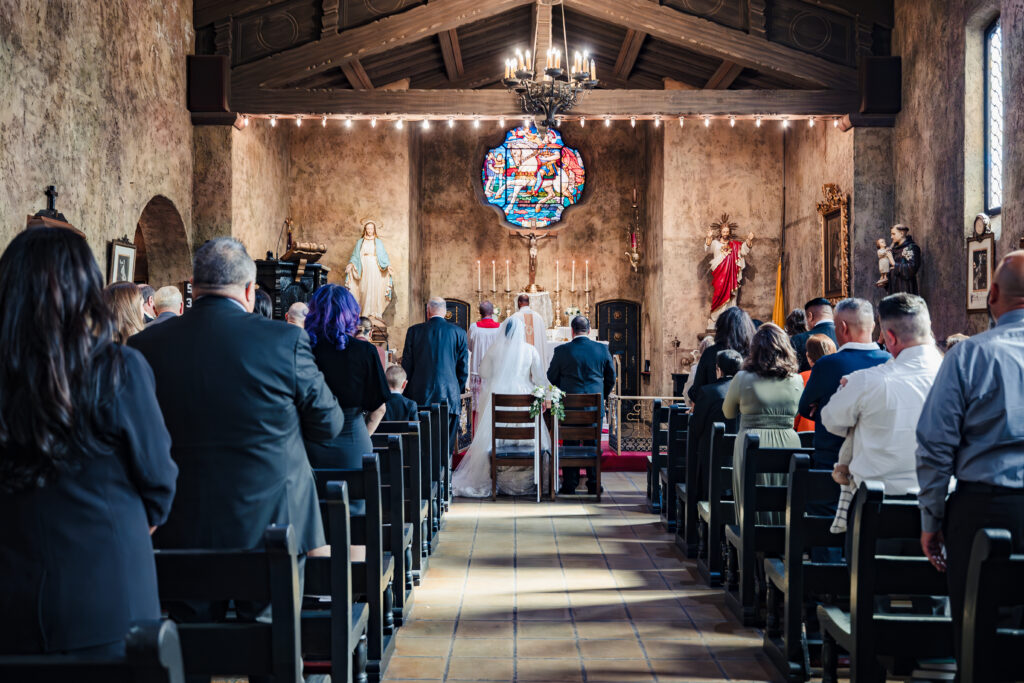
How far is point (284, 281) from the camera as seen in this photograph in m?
10.7

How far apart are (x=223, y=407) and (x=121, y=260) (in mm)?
6799

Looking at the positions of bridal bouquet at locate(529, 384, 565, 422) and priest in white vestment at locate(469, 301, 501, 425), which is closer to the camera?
bridal bouquet at locate(529, 384, 565, 422)

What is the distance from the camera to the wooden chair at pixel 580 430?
770 cm

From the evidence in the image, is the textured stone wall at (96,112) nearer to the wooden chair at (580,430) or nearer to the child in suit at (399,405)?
the child in suit at (399,405)

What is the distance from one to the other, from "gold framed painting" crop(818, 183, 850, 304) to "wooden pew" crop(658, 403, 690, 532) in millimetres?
5165

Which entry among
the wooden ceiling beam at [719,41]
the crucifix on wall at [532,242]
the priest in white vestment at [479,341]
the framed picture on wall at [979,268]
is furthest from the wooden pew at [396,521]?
the crucifix on wall at [532,242]

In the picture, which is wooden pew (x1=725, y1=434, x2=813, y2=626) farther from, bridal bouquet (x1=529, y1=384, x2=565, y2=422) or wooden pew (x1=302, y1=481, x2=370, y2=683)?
bridal bouquet (x1=529, y1=384, x2=565, y2=422)

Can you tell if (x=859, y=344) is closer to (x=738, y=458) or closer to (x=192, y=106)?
(x=738, y=458)

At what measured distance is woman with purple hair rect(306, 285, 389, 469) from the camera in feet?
12.8

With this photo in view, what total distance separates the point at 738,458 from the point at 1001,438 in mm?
1820

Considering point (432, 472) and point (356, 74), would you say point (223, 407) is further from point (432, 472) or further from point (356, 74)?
point (356, 74)

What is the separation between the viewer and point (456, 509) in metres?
7.42

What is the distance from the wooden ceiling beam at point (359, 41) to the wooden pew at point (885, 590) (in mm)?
9524

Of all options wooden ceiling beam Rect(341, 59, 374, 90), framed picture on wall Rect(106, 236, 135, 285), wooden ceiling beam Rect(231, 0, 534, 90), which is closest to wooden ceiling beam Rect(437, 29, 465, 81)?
wooden ceiling beam Rect(341, 59, 374, 90)
